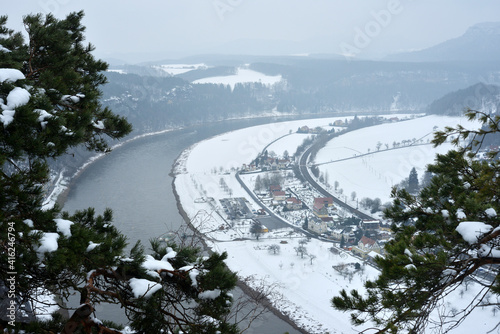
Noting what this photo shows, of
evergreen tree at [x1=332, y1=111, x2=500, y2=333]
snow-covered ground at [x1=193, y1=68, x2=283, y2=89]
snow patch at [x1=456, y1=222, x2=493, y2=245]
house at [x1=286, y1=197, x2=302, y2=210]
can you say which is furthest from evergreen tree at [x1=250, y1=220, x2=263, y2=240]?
snow-covered ground at [x1=193, y1=68, x2=283, y2=89]

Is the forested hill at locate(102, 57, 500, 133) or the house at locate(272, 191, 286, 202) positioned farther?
the forested hill at locate(102, 57, 500, 133)

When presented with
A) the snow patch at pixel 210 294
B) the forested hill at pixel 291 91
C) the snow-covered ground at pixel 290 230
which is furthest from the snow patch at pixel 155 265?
the forested hill at pixel 291 91

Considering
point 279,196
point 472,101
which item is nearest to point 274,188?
point 279,196

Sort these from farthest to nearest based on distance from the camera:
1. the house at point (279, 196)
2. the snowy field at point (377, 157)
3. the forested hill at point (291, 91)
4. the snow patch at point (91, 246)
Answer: the forested hill at point (291, 91) → the snowy field at point (377, 157) → the house at point (279, 196) → the snow patch at point (91, 246)

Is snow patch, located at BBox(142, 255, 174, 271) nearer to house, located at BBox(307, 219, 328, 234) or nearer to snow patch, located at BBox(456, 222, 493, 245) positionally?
snow patch, located at BBox(456, 222, 493, 245)

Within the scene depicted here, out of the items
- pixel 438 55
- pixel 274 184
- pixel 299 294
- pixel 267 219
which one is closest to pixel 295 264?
pixel 299 294

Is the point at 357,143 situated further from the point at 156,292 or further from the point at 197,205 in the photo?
the point at 156,292

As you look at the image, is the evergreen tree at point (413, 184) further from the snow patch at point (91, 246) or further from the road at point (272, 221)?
the snow patch at point (91, 246)
